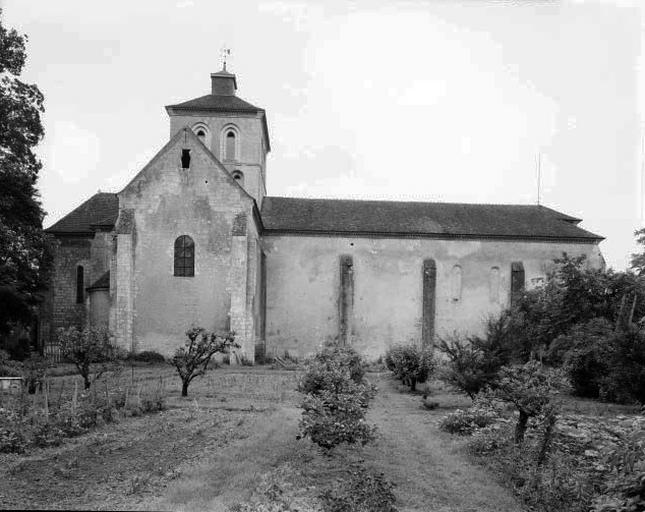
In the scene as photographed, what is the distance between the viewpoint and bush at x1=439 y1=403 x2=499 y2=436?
13.7 metres

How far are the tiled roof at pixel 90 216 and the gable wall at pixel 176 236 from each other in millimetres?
5476

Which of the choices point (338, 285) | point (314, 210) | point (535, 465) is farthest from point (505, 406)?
point (314, 210)

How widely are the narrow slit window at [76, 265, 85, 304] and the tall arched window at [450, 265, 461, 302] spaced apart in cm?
2170

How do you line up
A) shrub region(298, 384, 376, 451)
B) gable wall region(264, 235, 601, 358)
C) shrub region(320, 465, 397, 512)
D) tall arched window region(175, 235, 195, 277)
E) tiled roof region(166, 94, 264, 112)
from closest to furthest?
shrub region(320, 465, 397, 512) < shrub region(298, 384, 376, 451) < tall arched window region(175, 235, 195, 277) < gable wall region(264, 235, 601, 358) < tiled roof region(166, 94, 264, 112)

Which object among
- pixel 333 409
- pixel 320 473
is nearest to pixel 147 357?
pixel 333 409

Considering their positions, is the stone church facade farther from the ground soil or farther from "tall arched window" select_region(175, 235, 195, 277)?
the ground soil

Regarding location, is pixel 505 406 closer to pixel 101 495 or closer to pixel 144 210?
pixel 101 495

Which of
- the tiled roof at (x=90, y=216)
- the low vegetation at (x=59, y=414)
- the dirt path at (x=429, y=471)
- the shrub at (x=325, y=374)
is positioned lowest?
the dirt path at (x=429, y=471)

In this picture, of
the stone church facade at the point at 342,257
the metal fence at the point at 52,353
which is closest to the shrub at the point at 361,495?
the stone church facade at the point at 342,257

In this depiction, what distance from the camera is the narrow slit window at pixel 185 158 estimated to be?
30.4 meters

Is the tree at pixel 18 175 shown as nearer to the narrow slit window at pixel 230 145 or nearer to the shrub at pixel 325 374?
the narrow slit window at pixel 230 145

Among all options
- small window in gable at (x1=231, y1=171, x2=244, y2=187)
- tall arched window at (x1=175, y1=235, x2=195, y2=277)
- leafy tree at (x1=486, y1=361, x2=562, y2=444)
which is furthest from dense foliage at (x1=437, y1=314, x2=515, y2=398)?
small window in gable at (x1=231, y1=171, x2=244, y2=187)

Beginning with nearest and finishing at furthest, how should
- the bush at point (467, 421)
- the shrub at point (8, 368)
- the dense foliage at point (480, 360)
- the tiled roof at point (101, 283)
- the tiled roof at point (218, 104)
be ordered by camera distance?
the bush at point (467, 421) < the dense foliage at point (480, 360) < the shrub at point (8, 368) < the tiled roof at point (101, 283) < the tiled roof at point (218, 104)

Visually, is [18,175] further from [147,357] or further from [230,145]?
[230,145]
